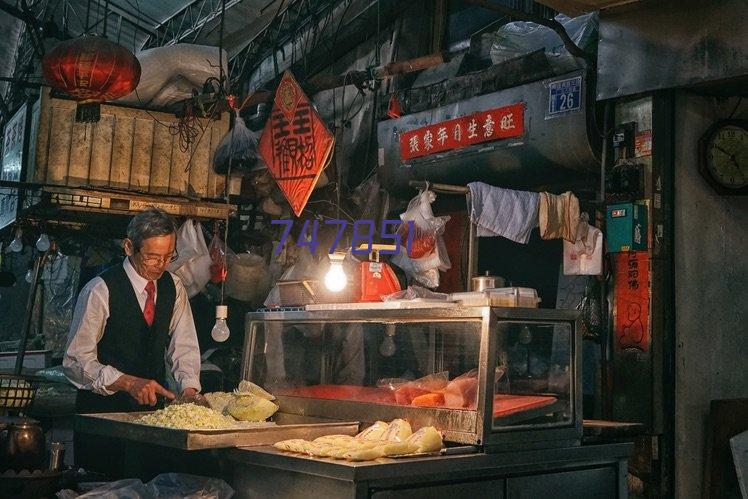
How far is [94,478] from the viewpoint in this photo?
5211mm

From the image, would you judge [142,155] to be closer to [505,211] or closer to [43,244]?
[43,244]

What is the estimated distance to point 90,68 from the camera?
332 inches

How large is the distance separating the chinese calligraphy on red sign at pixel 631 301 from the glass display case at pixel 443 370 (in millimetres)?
2751

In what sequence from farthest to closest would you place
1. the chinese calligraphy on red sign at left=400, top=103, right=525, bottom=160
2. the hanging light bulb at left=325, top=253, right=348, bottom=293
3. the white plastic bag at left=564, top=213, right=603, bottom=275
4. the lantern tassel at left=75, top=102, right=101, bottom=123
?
the lantern tassel at left=75, top=102, right=101, bottom=123, the chinese calligraphy on red sign at left=400, top=103, right=525, bottom=160, the white plastic bag at left=564, top=213, right=603, bottom=275, the hanging light bulb at left=325, top=253, right=348, bottom=293

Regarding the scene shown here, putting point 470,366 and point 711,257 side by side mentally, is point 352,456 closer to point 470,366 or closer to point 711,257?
point 470,366

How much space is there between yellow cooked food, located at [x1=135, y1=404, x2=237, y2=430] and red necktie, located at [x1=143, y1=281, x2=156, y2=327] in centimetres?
145

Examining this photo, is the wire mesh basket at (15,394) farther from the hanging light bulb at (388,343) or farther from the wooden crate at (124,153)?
the wooden crate at (124,153)

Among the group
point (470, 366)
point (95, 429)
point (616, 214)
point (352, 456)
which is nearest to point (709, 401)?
point (616, 214)

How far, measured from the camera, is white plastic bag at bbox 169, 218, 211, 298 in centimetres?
1067

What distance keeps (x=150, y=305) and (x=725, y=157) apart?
517 centimetres

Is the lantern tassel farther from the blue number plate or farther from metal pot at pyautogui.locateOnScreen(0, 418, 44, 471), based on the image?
metal pot at pyautogui.locateOnScreen(0, 418, 44, 471)

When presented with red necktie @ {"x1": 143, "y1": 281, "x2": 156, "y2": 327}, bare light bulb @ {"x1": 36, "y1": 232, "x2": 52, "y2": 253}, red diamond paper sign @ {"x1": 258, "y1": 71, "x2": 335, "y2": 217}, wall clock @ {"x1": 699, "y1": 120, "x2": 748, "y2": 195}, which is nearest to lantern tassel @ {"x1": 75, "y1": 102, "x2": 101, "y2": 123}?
bare light bulb @ {"x1": 36, "y1": 232, "x2": 52, "y2": 253}

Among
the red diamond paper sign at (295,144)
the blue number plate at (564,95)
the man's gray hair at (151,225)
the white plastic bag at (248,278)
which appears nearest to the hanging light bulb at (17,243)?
the white plastic bag at (248,278)

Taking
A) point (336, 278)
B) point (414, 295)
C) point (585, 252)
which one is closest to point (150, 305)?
point (336, 278)
